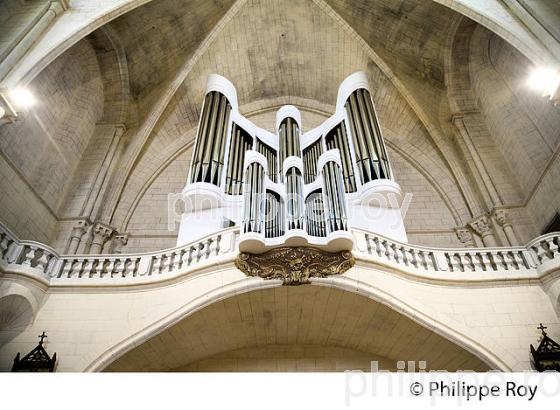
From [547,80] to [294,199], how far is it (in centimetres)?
412

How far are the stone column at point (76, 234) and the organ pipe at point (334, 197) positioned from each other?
5922 millimetres

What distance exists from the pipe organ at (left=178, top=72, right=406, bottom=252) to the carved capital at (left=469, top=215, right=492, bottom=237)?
295cm

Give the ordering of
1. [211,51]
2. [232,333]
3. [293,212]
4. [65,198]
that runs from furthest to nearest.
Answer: [211,51] → [65,198] → [232,333] → [293,212]

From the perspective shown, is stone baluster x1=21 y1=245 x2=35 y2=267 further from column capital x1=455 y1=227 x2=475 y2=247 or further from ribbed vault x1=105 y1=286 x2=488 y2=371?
column capital x1=455 y1=227 x2=475 y2=247

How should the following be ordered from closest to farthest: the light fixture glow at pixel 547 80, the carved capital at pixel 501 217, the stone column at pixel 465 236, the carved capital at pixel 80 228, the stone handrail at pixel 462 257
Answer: the light fixture glow at pixel 547 80 → the stone handrail at pixel 462 257 → the carved capital at pixel 80 228 → the carved capital at pixel 501 217 → the stone column at pixel 465 236

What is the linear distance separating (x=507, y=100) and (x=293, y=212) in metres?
7.31

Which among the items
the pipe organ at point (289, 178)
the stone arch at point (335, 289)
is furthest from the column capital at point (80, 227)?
the stone arch at point (335, 289)

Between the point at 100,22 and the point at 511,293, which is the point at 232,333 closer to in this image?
the point at 511,293

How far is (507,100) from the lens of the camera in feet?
31.6

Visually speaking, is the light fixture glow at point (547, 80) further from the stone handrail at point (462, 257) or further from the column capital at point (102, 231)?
the column capital at point (102, 231)

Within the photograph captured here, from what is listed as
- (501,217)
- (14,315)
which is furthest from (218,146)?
(501,217)

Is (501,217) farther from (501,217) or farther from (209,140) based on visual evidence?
(209,140)

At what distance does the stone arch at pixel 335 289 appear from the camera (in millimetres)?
5824
